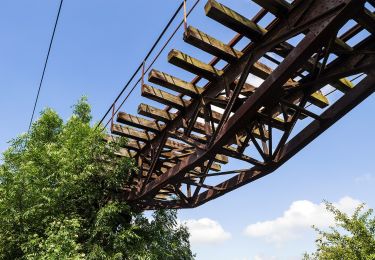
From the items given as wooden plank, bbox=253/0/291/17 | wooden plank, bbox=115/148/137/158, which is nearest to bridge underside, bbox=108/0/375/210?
wooden plank, bbox=253/0/291/17

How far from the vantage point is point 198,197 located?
10.0m

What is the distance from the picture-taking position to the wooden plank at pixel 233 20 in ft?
16.5

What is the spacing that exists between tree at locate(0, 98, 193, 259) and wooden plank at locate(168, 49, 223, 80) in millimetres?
5097

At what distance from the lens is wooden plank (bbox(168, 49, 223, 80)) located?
6.13 metres

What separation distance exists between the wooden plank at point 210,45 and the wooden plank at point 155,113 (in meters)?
2.50

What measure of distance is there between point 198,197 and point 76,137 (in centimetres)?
491

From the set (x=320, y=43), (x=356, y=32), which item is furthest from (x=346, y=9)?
(x=356, y=32)

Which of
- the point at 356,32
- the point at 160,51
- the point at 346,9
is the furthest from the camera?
the point at 160,51

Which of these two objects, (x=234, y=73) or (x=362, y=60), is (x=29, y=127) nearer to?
(x=234, y=73)

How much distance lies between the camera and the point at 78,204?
472 inches

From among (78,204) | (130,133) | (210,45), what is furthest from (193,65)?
(78,204)

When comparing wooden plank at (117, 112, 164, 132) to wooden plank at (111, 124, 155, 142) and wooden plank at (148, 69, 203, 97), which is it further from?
wooden plank at (148, 69, 203, 97)

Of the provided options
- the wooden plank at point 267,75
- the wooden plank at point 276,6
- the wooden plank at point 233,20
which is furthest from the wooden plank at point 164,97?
the wooden plank at point 276,6

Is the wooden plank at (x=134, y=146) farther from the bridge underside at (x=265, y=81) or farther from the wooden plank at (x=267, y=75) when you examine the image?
the wooden plank at (x=267, y=75)
